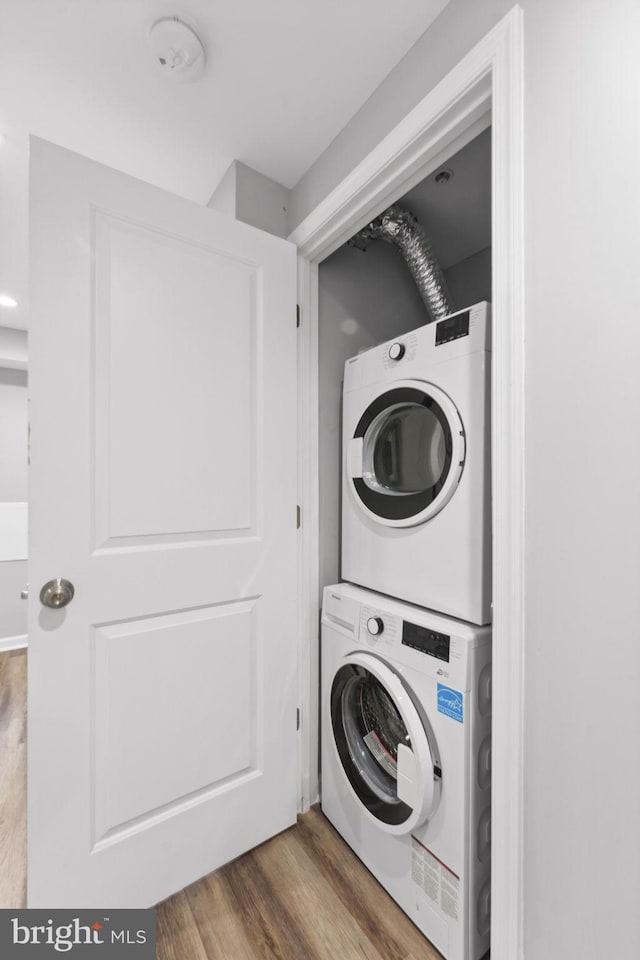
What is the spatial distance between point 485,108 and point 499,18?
149 millimetres

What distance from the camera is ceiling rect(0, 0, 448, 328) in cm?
108

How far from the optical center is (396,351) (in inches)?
54.4

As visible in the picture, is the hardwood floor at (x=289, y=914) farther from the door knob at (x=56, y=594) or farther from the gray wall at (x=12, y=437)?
the gray wall at (x=12, y=437)

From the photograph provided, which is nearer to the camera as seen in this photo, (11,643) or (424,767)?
(424,767)

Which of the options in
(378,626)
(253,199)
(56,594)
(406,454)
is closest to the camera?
(56,594)

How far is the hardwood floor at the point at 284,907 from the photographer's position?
1121 mm

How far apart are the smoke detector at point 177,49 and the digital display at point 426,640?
167 centimetres

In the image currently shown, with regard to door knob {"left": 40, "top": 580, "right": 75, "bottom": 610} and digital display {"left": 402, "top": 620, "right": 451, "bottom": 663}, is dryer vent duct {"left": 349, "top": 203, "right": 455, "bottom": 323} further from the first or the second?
door knob {"left": 40, "top": 580, "right": 75, "bottom": 610}

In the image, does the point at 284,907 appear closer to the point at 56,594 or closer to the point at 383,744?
the point at 383,744

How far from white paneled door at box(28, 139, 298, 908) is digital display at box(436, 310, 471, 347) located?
20.7 inches

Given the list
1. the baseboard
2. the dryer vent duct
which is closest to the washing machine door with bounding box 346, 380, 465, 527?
the dryer vent duct

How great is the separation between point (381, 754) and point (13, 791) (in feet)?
4.87

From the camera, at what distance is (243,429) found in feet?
4.65

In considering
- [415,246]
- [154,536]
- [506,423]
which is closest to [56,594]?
[154,536]
